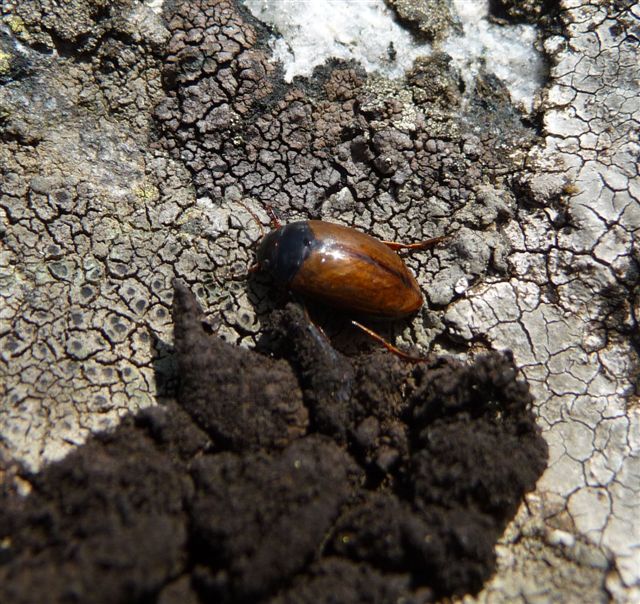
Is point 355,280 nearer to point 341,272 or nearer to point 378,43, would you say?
point 341,272

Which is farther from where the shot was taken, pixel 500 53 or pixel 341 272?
pixel 500 53

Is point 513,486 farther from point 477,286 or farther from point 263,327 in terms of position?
point 263,327

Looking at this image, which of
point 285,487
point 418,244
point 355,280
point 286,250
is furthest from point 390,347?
point 285,487

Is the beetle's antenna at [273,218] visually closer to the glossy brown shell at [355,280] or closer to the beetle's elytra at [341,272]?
the beetle's elytra at [341,272]

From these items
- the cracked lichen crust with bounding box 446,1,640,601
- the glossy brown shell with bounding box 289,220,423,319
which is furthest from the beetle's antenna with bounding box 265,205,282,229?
the cracked lichen crust with bounding box 446,1,640,601

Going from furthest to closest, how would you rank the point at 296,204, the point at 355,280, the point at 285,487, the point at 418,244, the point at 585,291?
the point at 296,204
the point at 418,244
the point at 585,291
the point at 355,280
the point at 285,487

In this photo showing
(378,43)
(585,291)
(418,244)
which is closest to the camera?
(585,291)
